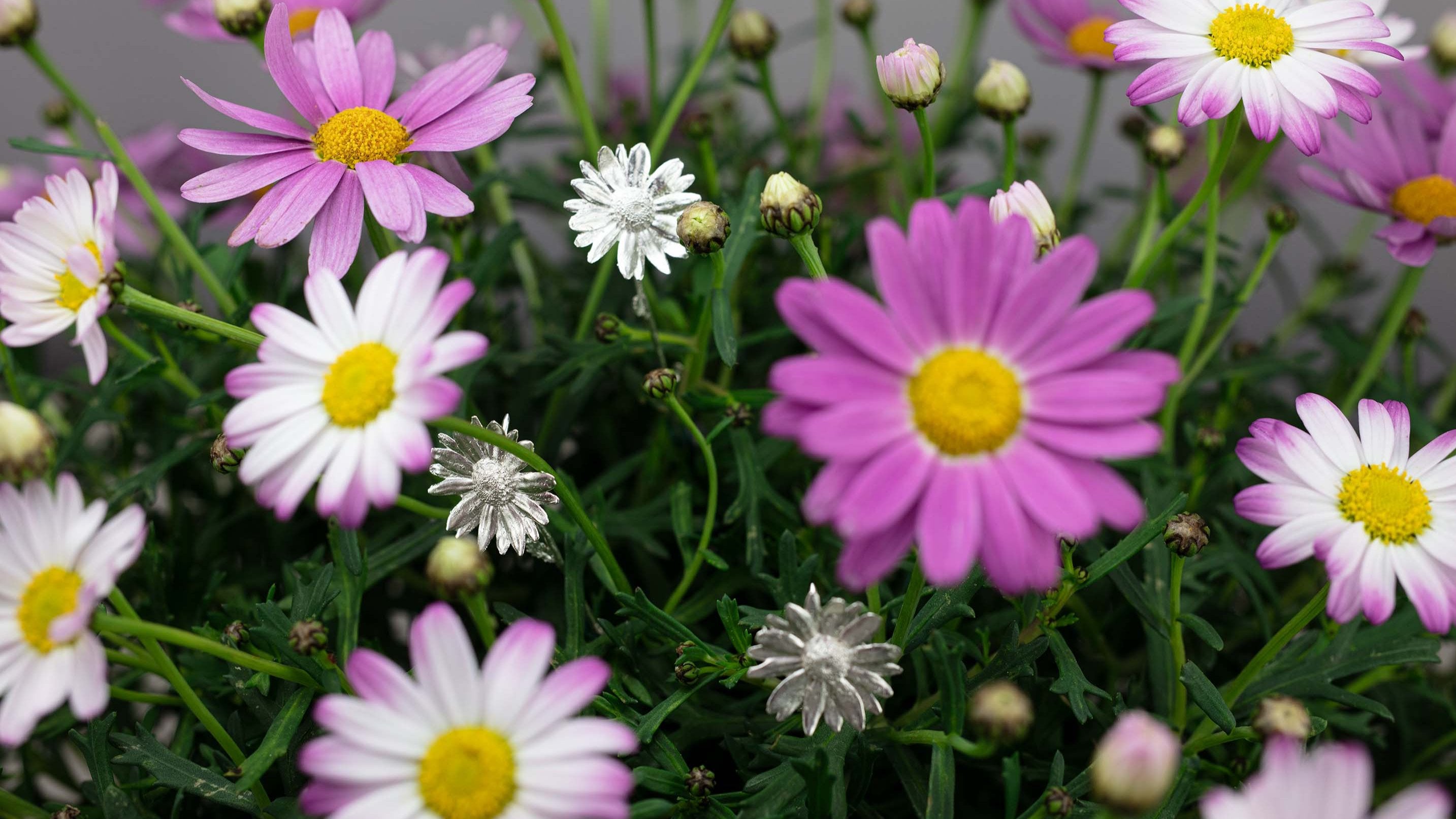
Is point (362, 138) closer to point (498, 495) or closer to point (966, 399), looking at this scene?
point (498, 495)

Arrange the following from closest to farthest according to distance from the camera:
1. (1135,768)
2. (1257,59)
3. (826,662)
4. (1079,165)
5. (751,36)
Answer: (1135,768)
(826,662)
(1257,59)
(751,36)
(1079,165)

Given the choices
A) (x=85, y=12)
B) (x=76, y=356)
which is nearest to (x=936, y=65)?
(x=76, y=356)

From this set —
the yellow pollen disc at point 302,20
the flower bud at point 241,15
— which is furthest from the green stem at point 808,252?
the yellow pollen disc at point 302,20

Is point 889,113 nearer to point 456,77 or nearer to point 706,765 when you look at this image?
point 456,77

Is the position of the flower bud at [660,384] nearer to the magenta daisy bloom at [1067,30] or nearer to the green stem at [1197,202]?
the green stem at [1197,202]

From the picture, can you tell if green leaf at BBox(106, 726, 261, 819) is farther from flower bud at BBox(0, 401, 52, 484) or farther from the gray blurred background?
the gray blurred background

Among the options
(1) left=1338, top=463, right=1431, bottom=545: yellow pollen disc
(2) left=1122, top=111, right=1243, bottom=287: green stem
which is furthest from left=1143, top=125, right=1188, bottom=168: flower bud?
(1) left=1338, top=463, right=1431, bottom=545: yellow pollen disc

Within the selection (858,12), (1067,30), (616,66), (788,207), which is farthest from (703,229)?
(616,66)
